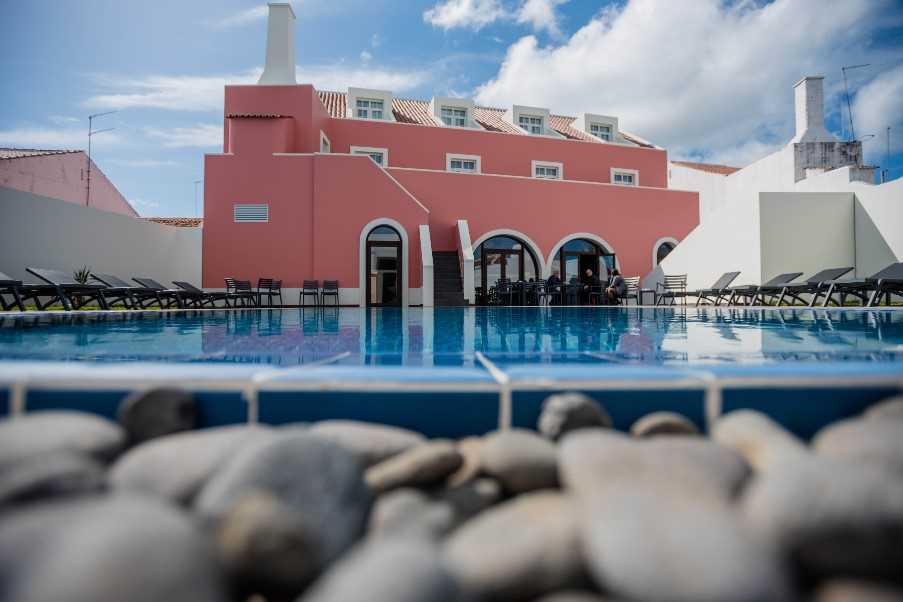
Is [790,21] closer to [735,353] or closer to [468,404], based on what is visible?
[735,353]

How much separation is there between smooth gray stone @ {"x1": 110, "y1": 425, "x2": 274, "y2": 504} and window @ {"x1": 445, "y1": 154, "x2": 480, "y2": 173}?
829 inches

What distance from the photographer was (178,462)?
126cm

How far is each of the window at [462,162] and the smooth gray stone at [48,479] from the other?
21.2m

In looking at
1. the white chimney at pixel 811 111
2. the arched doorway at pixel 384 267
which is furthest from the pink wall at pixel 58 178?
the white chimney at pixel 811 111

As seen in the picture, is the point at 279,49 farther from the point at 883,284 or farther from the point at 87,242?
the point at 883,284

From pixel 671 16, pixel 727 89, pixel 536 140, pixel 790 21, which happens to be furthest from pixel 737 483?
pixel 727 89

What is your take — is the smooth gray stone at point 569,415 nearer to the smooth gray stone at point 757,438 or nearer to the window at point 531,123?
the smooth gray stone at point 757,438

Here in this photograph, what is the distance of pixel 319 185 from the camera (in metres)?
16.3

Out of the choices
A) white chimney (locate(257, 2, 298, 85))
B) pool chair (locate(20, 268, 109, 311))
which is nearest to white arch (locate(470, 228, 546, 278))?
white chimney (locate(257, 2, 298, 85))

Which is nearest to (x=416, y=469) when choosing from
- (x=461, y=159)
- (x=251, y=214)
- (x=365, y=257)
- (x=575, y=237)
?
(x=365, y=257)

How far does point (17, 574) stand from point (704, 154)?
1364 inches

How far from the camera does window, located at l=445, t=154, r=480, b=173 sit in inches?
847

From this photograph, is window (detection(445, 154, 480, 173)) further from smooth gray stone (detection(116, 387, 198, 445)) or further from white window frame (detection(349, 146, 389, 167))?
smooth gray stone (detection(116, 387, 198, 445))

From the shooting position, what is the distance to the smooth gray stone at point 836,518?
A: 3.09 feet
